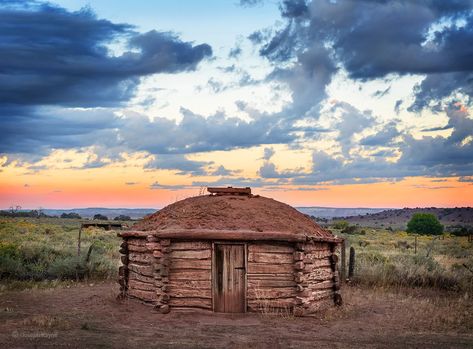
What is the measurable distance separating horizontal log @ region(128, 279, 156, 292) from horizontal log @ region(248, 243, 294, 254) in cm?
284

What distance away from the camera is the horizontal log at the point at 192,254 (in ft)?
48.3

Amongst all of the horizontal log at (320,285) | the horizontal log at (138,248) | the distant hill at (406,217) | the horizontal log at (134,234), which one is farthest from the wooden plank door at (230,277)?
the distant hill at (406,217)

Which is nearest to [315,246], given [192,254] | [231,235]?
[231,235]

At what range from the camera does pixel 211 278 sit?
A: 48.3 ft

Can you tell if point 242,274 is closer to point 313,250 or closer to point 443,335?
point 313,250

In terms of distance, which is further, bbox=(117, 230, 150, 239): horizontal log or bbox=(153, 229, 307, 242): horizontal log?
bbox=(117, 230, 150, 239): horizontal log

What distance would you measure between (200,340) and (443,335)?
→ 18.5 ft

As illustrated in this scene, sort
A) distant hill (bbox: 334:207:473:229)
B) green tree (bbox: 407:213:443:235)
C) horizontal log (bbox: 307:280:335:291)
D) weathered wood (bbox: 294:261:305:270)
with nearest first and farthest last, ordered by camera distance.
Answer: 1. weathered wood (bbox: 294:261:305:270)
2. horizontal log (bbox: 307:280:335:291)
3. green tree (bbox: 407:213:443:235)
4. distant hill (bbox: 334:207:473:229)

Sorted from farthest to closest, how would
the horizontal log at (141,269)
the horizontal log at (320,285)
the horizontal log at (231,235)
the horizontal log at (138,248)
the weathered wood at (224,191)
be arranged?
1. the weathered wood at (224,191)
2. the horizontal log at (138,248)
3. the horizontal log at (141,269)
4. the horizontal log at (320,285)
5. the horizontal log at (231,235)

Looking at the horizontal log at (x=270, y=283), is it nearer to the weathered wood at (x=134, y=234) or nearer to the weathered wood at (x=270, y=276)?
the weathered wood at (x=270, y=276)

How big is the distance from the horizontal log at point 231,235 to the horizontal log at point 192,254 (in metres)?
0.45

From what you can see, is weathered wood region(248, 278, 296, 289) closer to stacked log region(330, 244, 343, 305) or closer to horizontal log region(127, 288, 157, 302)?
stacked log region(330, 244, 343, 305)

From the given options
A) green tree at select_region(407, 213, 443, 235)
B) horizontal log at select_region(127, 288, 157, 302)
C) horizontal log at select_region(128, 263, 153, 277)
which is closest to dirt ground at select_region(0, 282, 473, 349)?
horizontal log at select_region(127, 288, 157, 302)

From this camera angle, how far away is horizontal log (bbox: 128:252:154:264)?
15516mm
